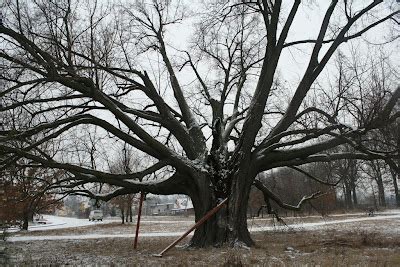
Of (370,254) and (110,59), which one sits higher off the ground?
(110,59)

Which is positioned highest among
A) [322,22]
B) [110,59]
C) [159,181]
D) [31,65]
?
[322,22]

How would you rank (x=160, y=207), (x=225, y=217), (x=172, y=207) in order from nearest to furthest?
(x=225, y=217) < (x=172, y=207) < (x=160, y=207)

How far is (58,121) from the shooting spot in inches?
494

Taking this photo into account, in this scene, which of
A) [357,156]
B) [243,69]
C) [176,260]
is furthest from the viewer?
[243,69]

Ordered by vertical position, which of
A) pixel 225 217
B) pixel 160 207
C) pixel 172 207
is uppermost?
pixel 160 207

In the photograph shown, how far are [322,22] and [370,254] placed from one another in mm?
7907

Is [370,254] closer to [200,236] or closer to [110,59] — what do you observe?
[200,236]

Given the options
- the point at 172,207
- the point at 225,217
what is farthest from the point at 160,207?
the point at 225,217

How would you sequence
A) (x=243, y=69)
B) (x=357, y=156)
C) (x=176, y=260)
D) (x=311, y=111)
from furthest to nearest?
(x=243, y=69), (x=311, y=111), (x=357, y=156), (x=176, y=260)

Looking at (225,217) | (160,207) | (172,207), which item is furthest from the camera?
(160,207)

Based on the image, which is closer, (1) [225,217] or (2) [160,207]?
(1) [225,217]

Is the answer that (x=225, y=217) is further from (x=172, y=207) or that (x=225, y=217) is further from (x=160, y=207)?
(x=160, y=207)

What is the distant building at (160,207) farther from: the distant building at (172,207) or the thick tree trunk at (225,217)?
the thick tree trunk at (225,217)

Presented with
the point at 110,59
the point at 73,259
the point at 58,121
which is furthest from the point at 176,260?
the point at 110,59
